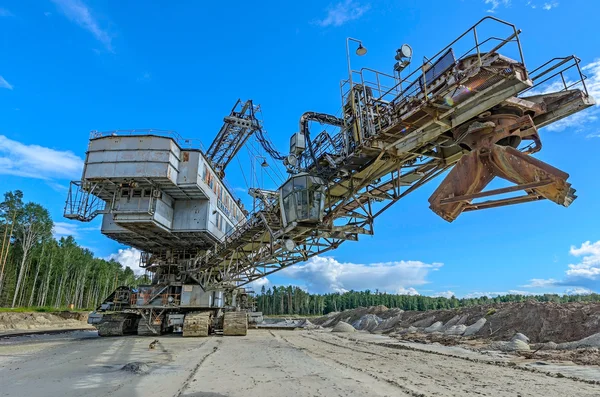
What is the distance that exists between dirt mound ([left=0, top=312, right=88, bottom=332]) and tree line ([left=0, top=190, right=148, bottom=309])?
8097mm

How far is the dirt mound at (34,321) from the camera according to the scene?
29.6 meters

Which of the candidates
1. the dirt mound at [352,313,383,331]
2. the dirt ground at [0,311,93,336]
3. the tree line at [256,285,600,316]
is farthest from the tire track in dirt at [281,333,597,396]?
the tree line at [256,285,600,316]

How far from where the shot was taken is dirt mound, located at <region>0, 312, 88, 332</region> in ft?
97.2

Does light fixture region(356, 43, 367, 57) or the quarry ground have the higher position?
light fixture region(356, 43, 367, 57)

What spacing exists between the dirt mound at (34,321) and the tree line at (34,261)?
8.10 meters

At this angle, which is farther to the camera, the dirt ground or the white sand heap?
the dirt ground

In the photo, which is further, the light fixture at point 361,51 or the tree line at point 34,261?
the tree line at point 34,261

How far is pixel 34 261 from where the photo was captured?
5372 cm

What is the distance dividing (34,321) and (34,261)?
2646cm

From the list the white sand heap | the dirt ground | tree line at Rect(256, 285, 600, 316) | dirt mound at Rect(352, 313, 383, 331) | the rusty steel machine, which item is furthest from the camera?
tree line at Rect(256, 285, 600, 316)

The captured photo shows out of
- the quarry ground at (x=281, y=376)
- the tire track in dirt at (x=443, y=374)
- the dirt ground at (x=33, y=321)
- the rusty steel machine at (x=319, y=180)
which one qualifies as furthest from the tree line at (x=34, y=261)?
the tire track in dirt at (x=443, y=374)

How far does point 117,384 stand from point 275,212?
927 cm

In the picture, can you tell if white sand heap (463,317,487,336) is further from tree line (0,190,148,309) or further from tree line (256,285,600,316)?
tree line (256,285,600,316)

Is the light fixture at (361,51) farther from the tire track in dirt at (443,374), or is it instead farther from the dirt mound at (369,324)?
the dirt mound at (369,324)
